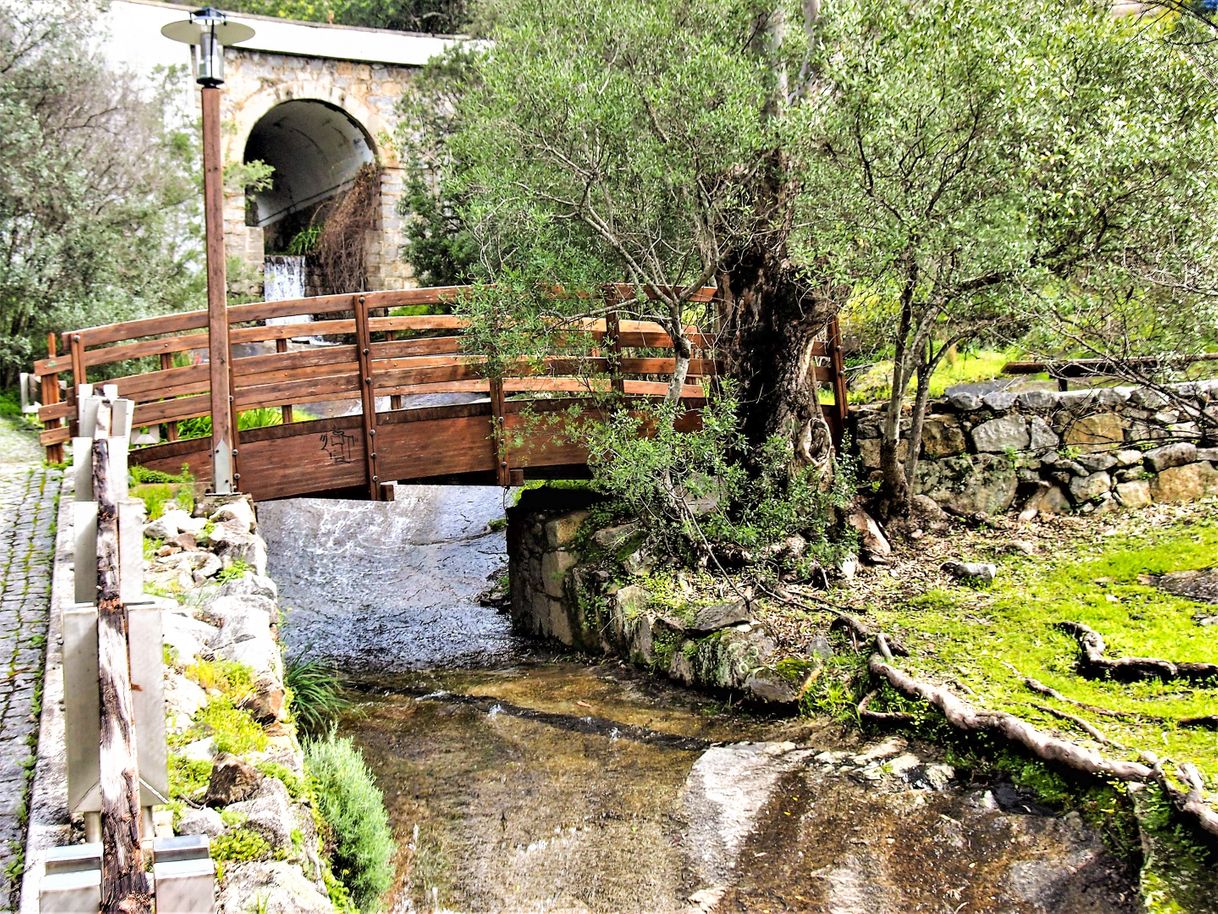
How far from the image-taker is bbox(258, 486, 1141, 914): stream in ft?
15.8

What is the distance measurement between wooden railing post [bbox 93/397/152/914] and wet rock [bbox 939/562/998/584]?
6903mm

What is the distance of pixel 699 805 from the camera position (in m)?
5.68

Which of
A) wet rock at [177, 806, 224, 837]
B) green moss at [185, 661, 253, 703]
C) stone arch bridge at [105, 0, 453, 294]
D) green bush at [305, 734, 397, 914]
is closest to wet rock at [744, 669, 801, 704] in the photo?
green bush at [305, 734, 397, 914]

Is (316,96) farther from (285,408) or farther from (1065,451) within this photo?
(1065,451)

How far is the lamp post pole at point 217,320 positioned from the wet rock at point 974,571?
19.8ft

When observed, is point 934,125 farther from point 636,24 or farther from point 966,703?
point 966,703

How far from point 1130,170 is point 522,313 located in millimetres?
4910

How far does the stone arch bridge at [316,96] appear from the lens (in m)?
18.0

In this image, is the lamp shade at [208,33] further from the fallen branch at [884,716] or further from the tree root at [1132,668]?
the tree root at [1132,668]

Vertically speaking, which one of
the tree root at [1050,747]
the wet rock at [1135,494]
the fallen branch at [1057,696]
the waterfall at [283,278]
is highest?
the waterfall at [283,278]

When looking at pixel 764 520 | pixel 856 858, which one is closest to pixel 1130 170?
pixel 764 520

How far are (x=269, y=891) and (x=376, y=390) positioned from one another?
6527 millimetres

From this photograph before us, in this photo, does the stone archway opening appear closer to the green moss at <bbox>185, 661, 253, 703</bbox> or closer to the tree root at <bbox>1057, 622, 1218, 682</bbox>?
the green moss at <bbox>185, 661, 253, 703</bbox>

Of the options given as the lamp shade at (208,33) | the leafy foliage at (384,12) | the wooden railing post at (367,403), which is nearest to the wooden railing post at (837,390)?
the wooden railing post at (367,403)
